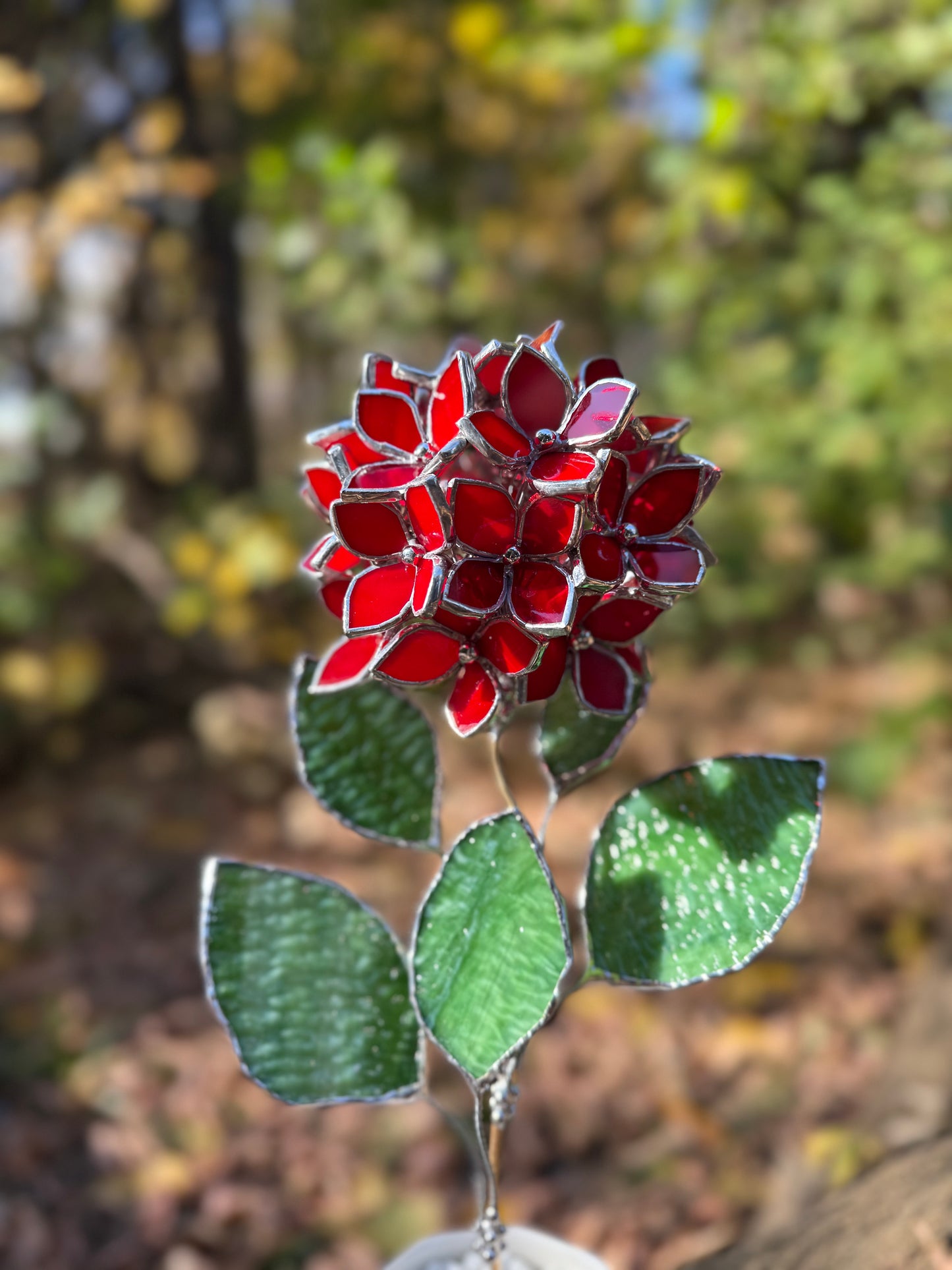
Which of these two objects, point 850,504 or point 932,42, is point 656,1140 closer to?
point 850,504

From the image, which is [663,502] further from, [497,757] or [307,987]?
[307,987]

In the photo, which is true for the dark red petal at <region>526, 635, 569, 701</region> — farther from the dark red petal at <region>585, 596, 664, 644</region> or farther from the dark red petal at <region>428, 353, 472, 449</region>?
the dark red petal at <region>428, 353, 472, 449</region>

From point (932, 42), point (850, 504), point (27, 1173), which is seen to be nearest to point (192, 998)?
point (27, 1173)

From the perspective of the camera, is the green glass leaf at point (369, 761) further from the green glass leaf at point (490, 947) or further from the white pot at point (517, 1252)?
the white pot at point (517, 1252)

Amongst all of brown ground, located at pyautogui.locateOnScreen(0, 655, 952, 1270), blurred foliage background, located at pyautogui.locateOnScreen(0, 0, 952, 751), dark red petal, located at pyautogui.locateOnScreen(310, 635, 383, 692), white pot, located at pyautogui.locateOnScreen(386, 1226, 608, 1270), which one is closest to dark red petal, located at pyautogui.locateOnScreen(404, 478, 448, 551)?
dark red petal, located at pyautogui.locateOnScreen(310, 635, 383, 692)

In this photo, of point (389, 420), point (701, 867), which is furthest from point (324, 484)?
point (701, 867)

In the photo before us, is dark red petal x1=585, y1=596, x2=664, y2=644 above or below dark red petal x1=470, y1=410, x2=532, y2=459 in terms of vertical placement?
below

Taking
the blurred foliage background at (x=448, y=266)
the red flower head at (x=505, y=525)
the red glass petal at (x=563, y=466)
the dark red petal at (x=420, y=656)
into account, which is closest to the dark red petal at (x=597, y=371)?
the red flower head at (x=505, y=525)
